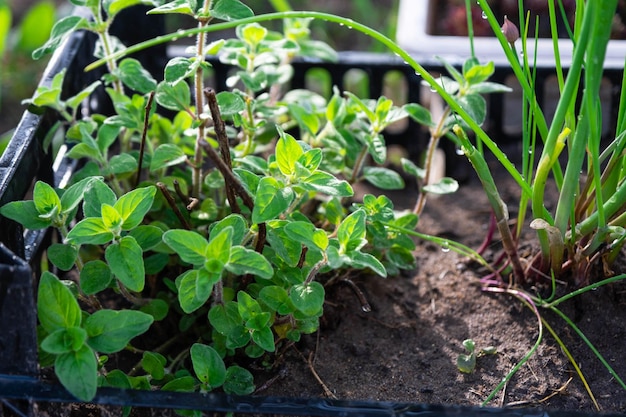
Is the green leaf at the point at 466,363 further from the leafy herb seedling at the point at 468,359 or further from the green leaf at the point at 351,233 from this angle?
the green leaf at the point at 351,233

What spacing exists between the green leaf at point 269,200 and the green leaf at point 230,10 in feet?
0.58

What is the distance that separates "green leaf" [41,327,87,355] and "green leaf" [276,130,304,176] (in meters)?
0.23

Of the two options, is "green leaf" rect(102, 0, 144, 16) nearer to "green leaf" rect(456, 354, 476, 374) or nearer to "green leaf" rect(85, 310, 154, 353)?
"green leaf" rect(85, 310, 154, 353)

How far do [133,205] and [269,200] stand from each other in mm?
125

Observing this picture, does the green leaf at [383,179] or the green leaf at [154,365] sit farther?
the green leaf at [383,179]

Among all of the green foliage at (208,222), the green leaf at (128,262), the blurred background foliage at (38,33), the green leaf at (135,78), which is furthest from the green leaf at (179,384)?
the blurred background foliage at (38,33)

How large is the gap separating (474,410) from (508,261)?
1.15 feet

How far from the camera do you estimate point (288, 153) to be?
2.37 feet

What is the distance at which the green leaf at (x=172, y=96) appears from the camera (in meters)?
0.85

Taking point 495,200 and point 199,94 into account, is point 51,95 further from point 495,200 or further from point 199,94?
point 495,200

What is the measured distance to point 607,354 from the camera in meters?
0.82

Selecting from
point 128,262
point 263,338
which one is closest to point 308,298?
point 263,338

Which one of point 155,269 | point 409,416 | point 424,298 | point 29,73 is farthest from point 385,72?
point 29,73

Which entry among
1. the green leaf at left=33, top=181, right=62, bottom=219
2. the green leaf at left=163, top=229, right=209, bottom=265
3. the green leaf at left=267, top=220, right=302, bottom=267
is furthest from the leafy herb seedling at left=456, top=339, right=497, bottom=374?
the green leaf at left=33, top=181, right=62, bottom=219
